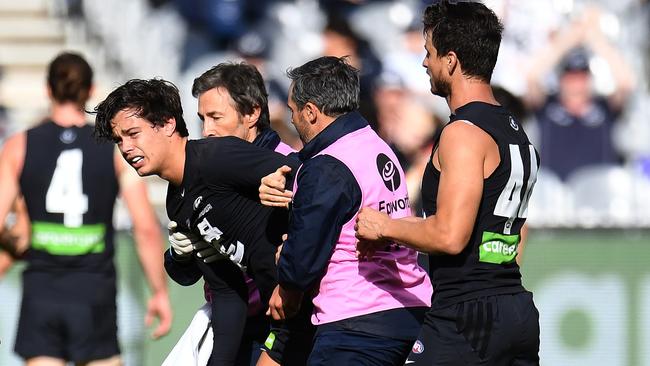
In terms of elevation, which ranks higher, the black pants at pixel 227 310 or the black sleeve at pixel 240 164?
the black sleeve at pixel 240 164

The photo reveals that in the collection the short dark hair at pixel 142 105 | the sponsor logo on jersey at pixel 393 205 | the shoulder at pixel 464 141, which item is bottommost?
the sponsor logo on jersey at pixel 393 205

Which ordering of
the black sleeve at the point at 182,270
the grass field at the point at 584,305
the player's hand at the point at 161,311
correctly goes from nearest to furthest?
the black sleeve at the point at 182,270
the player's hand at the point at 161,311
the grass field at the point at 584,305

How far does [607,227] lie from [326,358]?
4551mm

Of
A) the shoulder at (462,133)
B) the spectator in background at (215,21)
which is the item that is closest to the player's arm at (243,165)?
the shoulder at (462,133)

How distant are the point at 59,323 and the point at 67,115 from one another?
48.1 inches

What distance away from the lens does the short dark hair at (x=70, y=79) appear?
22.5 feet

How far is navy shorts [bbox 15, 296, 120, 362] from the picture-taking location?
6.83 metres

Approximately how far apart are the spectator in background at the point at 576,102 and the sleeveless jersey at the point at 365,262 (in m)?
6.51

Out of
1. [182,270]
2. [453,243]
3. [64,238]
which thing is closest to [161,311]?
[64,238]

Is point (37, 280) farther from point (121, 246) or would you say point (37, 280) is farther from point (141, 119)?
point (141, 119)

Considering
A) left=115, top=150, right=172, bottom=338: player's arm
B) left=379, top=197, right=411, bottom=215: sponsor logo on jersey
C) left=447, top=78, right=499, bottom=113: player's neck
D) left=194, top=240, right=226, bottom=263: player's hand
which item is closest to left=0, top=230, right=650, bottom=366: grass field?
left=115, top=150, right=172, bottom=338: player's arm

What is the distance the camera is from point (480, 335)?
4.12 metres

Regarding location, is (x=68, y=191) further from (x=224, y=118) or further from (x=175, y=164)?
(x=175, y=164)

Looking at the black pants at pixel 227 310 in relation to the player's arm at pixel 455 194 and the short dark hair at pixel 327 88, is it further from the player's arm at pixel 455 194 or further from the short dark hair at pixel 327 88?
the player's arm at pixel 455 194
